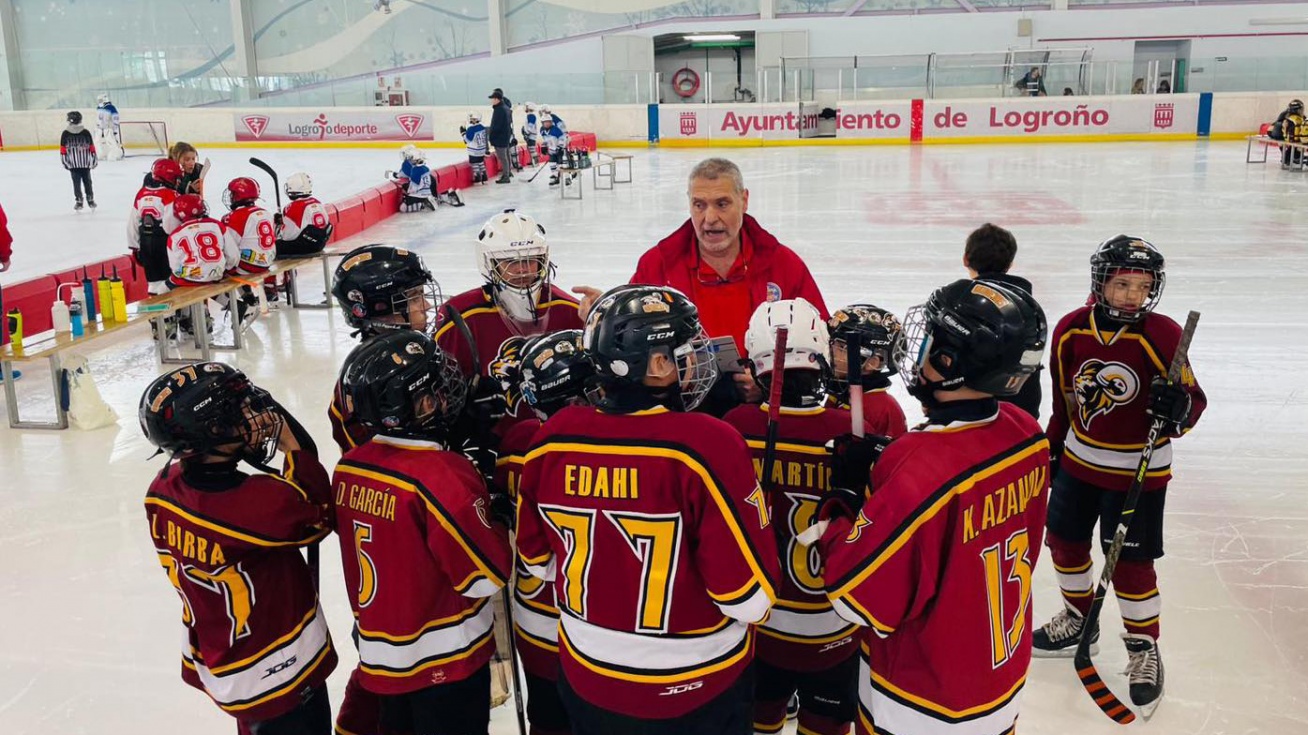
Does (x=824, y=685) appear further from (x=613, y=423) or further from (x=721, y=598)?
(x=613, y=423)

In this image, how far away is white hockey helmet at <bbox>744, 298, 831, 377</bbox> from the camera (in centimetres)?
234

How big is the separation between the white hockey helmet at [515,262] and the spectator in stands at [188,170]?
6046 mm

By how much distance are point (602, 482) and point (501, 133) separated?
700 inches

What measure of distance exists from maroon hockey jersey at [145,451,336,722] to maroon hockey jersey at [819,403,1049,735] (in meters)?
1.24

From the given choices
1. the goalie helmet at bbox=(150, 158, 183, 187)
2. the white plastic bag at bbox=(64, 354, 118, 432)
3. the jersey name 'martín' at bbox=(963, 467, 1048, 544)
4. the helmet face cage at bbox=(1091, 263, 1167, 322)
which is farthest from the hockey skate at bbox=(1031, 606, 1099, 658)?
the goalie helmet at bbox=(150, 158, 183, 187)

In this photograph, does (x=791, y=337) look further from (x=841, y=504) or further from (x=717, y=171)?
(x=717, y=171)

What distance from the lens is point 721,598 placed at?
2031 millimetres

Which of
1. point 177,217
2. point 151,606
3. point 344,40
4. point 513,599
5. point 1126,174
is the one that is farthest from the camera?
point 344,40

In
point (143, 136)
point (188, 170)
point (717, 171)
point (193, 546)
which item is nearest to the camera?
point (193, 546)

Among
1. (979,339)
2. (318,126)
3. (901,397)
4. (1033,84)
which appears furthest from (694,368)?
(318,126)

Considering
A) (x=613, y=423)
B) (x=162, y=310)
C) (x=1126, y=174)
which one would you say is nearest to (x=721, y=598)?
(x=613, y=423)

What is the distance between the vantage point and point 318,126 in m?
26.9

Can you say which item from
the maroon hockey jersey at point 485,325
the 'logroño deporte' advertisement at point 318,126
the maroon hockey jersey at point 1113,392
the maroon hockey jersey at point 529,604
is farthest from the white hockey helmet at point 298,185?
the 'logroño deporte' advertisement at point 318,126

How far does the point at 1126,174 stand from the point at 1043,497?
17340 millimetres
